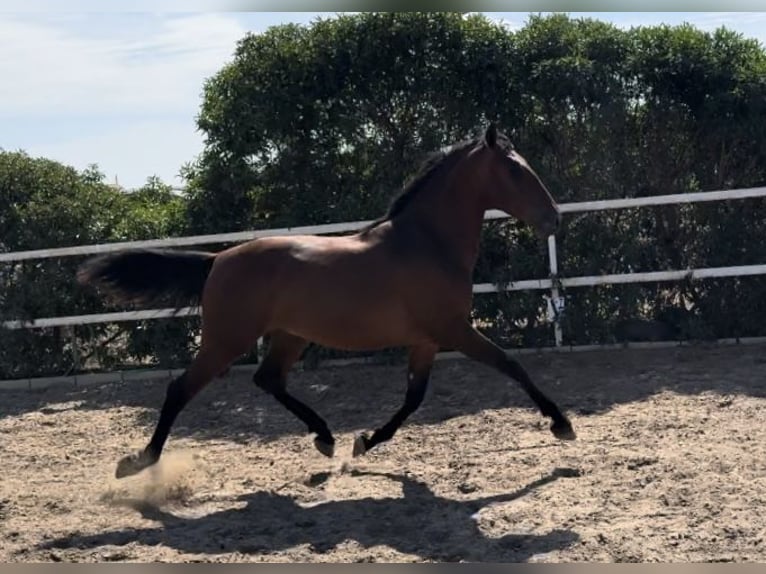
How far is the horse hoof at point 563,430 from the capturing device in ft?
18.0

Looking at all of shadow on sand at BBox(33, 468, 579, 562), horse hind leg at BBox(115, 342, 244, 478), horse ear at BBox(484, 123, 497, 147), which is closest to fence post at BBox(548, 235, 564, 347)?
horse ear at BBox(484, 123, 497, 147)

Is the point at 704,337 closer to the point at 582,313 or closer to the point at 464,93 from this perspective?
the point at 582,313

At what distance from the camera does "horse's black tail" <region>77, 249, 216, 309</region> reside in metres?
5.83

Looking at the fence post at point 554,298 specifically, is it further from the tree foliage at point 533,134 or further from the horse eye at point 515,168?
the horse eye at point 515,168

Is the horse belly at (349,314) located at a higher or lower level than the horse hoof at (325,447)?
higher

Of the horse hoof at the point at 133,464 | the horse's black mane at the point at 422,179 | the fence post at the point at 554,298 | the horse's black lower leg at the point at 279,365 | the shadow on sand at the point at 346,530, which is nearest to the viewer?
the shadow on sand at the point at 346,530

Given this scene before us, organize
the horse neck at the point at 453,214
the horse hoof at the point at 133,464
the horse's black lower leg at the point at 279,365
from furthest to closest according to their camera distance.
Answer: the horse's black lower leg at the point at 279,365
the horse neck at the point at 453,214
the horse hoof at the point at 133,464

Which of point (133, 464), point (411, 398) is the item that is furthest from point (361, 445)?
point (133, 464)

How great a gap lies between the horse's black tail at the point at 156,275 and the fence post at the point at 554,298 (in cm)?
346

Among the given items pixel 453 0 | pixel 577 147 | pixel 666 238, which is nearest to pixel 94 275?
pixel 453 0

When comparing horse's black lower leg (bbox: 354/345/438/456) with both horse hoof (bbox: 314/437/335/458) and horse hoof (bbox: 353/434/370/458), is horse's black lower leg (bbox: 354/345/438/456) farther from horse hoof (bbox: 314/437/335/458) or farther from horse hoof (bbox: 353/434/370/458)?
horse hoof (bbox: 314/437/335/458)

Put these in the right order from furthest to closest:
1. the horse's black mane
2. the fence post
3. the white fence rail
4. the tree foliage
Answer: the tree foliage < the fence post < the white fence rail < the horse's black mane

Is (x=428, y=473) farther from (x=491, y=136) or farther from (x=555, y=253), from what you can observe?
(x=555, y=253)

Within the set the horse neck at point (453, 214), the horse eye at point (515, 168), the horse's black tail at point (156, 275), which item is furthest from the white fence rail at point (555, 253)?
the horse eye at point (515, 168)
